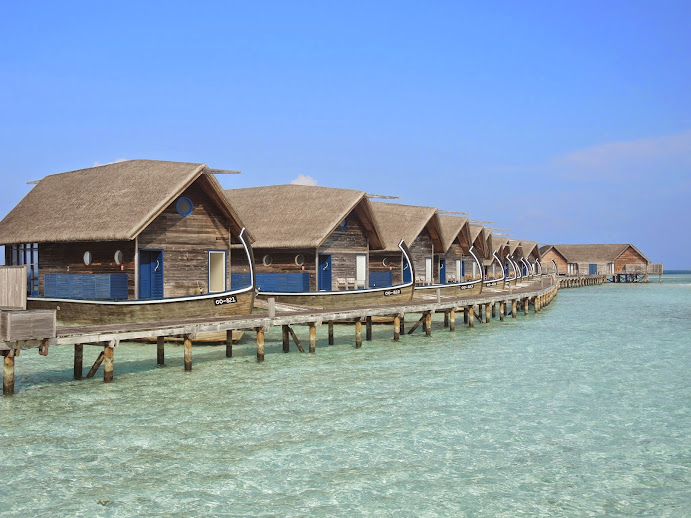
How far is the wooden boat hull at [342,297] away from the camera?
29.2m

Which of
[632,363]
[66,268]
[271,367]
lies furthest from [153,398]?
[632,363]

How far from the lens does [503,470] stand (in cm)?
1087

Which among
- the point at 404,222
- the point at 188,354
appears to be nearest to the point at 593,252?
the point at 404,222

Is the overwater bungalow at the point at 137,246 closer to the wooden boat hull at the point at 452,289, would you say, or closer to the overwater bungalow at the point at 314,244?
the overwater bungalow at the point at 314,244

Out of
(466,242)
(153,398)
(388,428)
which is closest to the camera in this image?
(388,428)

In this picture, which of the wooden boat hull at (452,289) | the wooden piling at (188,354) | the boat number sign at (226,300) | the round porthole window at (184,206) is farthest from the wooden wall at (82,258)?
the wooden boat hull at (452,289)

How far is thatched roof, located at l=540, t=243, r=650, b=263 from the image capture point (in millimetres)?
104812

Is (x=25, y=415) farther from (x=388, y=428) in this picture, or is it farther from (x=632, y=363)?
(x=632, y=363)

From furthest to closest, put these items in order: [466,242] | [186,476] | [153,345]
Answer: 1. [466,242]
2. [153,345]
3. [186,476]

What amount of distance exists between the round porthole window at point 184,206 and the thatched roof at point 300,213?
542 centimetres

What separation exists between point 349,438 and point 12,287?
11323 mm

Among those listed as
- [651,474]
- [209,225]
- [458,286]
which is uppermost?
[209,225]

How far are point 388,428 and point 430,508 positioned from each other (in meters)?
3.81

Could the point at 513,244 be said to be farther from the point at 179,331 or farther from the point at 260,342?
the point at 179,331
